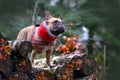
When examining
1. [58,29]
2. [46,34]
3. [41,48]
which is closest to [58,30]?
[58,29]

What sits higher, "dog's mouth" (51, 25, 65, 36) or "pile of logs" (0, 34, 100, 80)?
"dog's mouth" (51, 25, 65, 36)

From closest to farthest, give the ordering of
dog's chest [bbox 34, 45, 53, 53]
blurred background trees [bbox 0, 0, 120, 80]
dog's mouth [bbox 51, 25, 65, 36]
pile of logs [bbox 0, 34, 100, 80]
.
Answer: pile of logs [bbox 0, 34, 100, 80] → dog's mouth [bbox 51, 25, 65, 36] → dog's chest [bbox 34, 45, 53, 53] → blurred background trees [bbox 0, 0, 120, 80]

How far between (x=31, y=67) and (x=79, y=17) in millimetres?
3654

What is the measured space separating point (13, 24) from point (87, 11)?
67.4 inches

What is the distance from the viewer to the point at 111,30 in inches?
379

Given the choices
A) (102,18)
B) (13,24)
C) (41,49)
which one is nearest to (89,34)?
(102,18)

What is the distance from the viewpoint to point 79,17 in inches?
315

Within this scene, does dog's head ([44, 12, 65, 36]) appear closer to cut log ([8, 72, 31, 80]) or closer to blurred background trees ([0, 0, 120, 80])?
cut log ([8, 72, 31, 80])

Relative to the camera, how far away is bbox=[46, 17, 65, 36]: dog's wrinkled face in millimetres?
4582

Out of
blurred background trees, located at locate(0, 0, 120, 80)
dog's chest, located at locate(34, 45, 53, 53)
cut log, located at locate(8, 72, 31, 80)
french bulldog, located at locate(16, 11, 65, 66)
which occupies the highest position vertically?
blurred background trees, located at locate(0, 0, 120, 80)

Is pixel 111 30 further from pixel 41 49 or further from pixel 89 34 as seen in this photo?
pixel 41 49

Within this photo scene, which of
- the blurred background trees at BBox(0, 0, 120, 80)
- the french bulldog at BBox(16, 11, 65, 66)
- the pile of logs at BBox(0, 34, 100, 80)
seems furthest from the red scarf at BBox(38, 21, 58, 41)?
the blurred background trees at BBox(0, 0, 120, 80)

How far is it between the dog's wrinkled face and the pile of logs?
0.97 feet

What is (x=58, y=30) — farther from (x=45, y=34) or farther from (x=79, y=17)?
(x=79, y=17)
